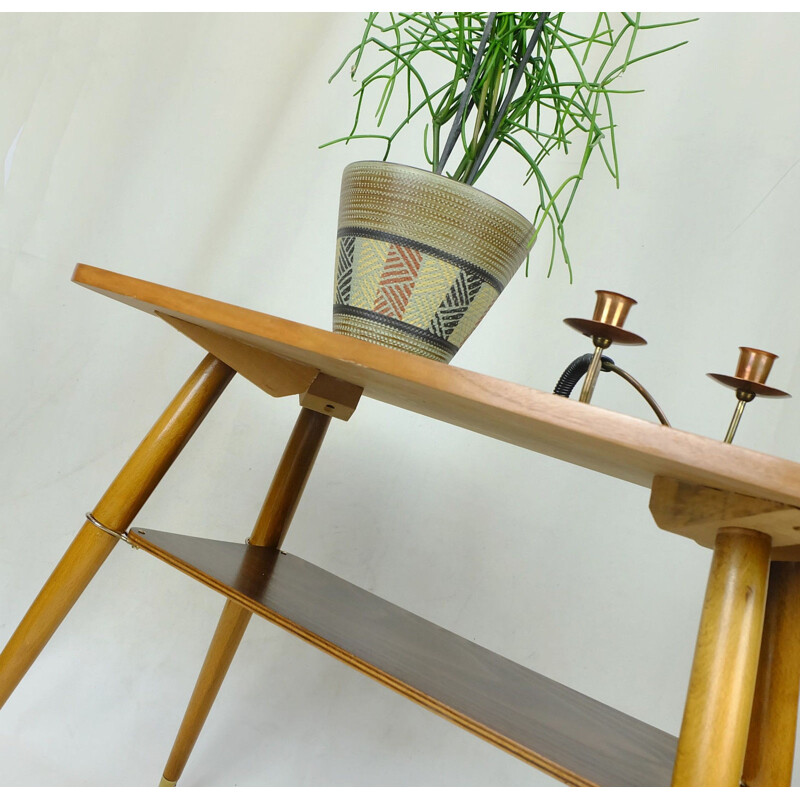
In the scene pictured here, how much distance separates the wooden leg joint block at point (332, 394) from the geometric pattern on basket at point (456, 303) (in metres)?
0.13

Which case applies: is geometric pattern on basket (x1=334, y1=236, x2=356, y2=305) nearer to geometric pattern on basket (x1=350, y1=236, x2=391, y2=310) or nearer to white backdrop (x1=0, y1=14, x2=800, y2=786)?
geometric pattern on basket (x1=350, y1=236, x2=391, y2=310)

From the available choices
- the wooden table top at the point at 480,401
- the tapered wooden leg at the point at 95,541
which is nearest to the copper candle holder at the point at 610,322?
Result: the wooden table top at the point at 480,401

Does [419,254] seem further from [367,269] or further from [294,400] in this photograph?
[294,400]

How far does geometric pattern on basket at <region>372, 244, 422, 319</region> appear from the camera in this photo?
85 centimetres

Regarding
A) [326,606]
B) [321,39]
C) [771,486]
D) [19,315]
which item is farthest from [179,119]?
[771,486]

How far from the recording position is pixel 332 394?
0.98m

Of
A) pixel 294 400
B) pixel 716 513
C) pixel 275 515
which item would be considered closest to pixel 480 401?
pixel 716 513

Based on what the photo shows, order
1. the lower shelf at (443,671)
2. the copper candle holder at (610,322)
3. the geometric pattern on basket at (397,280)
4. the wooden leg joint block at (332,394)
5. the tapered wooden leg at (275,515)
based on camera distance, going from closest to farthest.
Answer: the lower shelf at (443,671), the copper candle holder at (610,322), the geometric pattern on basket at (397,280), the wooden leg joint block at (332,394), the tapered wooden leg at (275,515)

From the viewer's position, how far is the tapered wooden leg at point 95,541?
83cm

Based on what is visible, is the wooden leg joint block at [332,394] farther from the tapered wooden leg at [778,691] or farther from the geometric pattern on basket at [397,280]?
the tapered wooden leg at [778,691]

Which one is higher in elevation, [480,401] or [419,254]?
[419,254]

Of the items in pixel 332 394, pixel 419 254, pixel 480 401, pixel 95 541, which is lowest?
pixel 95 541

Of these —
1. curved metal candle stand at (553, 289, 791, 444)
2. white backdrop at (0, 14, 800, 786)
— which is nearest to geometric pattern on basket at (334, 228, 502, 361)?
curved metal candle stand at (553, 289, 791, 444)

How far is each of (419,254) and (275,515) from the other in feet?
1.56
